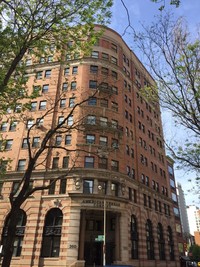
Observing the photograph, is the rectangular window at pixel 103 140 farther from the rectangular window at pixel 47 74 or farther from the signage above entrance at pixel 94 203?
the rectangular window at pixel 47 74

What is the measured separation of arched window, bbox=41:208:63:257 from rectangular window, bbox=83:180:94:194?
3.92 meters

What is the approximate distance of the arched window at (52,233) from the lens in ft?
91.8

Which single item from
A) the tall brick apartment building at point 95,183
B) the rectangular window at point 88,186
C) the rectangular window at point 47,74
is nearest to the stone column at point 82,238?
the tall brick apartment building at point 95,183

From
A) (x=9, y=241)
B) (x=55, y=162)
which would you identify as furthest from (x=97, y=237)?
(x=9, y=241)

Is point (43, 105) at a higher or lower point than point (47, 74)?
lower

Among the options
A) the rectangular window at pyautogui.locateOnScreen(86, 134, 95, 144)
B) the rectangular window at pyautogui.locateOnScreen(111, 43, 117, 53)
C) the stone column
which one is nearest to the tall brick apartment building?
the rectangular window at pyautogui.locateOnScreen(86, 134, 95, 144)

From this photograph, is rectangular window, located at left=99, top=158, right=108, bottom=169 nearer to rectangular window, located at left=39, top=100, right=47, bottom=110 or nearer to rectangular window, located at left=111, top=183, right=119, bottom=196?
rectangular window, located at left=111, top=183, right=119, bottom=196

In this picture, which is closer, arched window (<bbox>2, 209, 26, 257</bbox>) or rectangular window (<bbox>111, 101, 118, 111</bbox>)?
arched window (<bbox>2, 209, 26, 257</bbox>)

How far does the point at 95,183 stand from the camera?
30578 millimetres

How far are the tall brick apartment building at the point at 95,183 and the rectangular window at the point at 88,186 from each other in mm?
124

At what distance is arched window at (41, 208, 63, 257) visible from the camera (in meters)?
28.0

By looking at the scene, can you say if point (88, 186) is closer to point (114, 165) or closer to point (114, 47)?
point (114, 165)

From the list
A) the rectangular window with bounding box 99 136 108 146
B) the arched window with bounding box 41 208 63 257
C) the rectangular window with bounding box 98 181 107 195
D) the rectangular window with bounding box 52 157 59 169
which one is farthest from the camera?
the rectangular window with bounding box 99 136 108 146

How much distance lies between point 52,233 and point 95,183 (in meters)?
7.57
